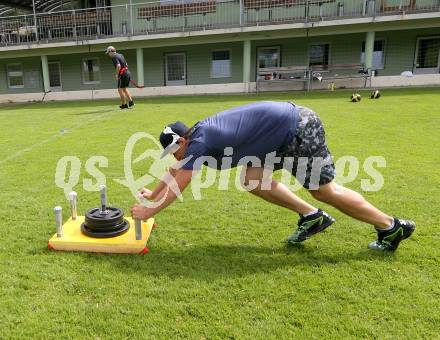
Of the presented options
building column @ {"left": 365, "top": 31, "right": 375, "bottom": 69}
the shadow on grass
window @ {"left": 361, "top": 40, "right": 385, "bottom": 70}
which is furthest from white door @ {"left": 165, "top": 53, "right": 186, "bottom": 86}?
the shadow on grass

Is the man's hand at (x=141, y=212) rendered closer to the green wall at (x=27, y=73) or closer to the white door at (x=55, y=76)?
the white door at (x=55, y=76)

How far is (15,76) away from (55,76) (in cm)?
278

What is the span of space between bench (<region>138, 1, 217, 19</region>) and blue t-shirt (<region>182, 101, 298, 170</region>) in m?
18.9

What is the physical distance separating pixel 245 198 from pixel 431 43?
18933 millimetres

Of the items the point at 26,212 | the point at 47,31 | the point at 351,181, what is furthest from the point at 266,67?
the point at 26,212

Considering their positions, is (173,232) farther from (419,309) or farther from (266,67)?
(266,67)

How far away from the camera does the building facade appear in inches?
709

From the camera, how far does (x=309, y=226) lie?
3293 millimetres

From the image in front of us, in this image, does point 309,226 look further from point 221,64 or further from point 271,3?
point 221,64

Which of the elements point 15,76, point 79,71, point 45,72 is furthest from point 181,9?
point 15,76

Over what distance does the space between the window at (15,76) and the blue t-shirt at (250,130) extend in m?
25.8

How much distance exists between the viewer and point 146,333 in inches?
90.4

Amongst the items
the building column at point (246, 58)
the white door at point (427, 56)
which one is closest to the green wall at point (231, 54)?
the white door at point (427, 56)

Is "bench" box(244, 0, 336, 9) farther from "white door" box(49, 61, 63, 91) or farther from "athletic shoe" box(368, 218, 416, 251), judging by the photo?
"athletic shoe" box(368, 218, 416, 251)
